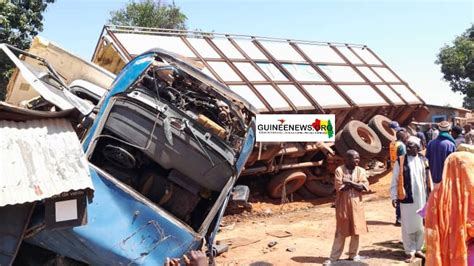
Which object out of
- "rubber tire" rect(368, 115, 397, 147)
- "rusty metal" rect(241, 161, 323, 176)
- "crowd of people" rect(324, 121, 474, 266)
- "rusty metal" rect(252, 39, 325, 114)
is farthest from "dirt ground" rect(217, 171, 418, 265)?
"rusty metal" rect(252, 39, 325, 114)

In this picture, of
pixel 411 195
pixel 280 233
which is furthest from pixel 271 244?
pixel 411 195

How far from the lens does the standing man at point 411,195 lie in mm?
5324

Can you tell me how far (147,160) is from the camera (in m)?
4.51

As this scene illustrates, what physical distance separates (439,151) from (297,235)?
7.66ft

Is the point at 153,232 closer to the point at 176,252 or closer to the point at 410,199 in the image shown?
the point at 176,252

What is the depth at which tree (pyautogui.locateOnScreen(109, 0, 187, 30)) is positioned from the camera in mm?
22000

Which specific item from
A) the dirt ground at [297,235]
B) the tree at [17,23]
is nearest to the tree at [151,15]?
the tree at [17,23]

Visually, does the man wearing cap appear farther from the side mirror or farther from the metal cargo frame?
the metal cargo frame

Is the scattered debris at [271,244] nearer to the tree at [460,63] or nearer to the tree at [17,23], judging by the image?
the tree at [17,23]

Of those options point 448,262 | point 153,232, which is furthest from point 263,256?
point 448,262

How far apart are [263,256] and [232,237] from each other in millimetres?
1059

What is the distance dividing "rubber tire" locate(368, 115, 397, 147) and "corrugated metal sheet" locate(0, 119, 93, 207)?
8286 millimetres

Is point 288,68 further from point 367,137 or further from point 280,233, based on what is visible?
point 280,233

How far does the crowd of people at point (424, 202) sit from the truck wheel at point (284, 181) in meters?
3.38
